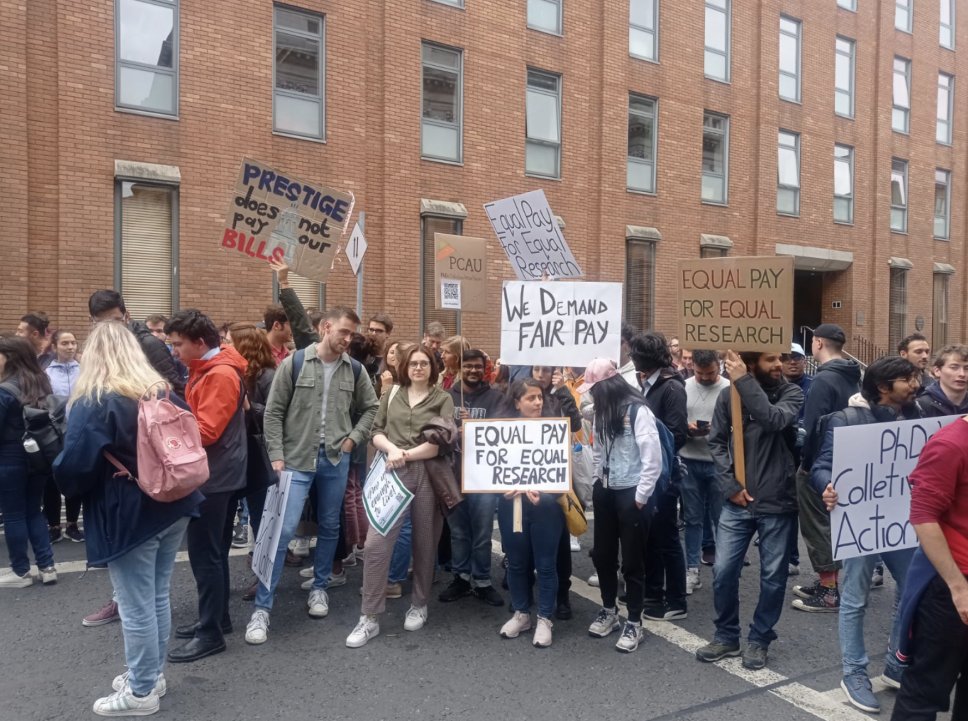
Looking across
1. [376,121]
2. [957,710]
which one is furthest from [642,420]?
[376,121]

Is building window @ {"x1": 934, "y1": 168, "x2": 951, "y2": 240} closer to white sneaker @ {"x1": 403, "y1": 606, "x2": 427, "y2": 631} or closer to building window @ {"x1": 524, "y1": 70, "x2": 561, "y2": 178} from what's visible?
building window @ {"x1": 524, "y1": 70, "x2": 561, "y2": 178}

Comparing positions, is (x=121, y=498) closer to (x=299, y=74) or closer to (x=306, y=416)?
(x=306, y=416)

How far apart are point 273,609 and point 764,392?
347 cm

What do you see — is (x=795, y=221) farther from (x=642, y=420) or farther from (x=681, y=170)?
(x=642, y=420)

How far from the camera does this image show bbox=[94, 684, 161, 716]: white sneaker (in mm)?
3770

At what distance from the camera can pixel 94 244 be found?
10.9m

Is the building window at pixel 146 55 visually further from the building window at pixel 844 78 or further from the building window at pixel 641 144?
the building window at pixel 844 78

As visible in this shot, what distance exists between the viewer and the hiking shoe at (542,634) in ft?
15.4

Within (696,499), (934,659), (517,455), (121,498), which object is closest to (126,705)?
(121,498)

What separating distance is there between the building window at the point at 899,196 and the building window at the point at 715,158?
694 cm

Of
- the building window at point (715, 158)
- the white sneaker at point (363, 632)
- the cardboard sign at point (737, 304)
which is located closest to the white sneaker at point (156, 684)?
the white sneaker at point (363, 632)

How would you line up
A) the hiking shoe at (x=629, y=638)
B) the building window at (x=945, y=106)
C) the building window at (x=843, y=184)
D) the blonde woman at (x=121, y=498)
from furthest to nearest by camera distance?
1. the building window at (x=945, y=106)
2. the building window at (x=843, y=184)
3. the hiking shoe at (x=629, y=638)
4. the blonde woman at (x=121, y=498)

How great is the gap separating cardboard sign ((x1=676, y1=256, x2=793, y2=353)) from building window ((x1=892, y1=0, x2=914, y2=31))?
21794 millimetres

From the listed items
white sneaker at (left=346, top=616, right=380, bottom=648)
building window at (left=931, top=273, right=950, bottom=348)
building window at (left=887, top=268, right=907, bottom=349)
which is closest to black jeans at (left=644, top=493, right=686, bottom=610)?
white sneaker at (left=346, top=616, right=380, bottom=648)
